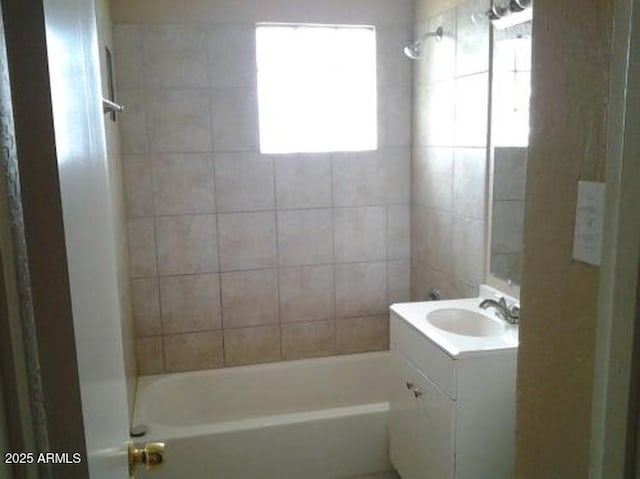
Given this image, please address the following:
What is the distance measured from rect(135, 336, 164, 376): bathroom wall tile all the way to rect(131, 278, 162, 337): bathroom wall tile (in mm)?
40

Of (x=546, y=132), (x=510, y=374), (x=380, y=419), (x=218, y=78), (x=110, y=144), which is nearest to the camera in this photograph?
(x=546, y=132)

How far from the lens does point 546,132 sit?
34.5 inches

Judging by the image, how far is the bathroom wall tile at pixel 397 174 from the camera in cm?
316

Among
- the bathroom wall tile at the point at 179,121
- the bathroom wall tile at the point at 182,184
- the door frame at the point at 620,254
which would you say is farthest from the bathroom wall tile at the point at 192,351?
the door frame at the point at 620,254

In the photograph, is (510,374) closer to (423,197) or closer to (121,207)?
(423,197)

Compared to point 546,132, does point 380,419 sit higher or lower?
lower

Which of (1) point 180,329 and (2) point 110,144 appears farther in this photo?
(1) point 180,329

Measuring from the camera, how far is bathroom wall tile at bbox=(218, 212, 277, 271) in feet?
9.89

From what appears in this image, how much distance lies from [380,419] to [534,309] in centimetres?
181

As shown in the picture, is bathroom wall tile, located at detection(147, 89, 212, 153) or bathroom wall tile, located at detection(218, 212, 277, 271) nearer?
bathroom wall tile, located at detection(147, 89, 212, 153)

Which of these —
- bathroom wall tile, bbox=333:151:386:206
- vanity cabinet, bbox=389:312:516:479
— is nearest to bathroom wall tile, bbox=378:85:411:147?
bathroom wall tile, bbox=333:151:386:206

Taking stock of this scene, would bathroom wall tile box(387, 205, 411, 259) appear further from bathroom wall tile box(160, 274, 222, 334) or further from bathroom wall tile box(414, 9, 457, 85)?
bathroom wall tile box(160, 274, 222, 334)

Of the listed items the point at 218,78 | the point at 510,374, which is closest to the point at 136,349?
the point at 218,78

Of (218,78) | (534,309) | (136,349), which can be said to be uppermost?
(218,78)
